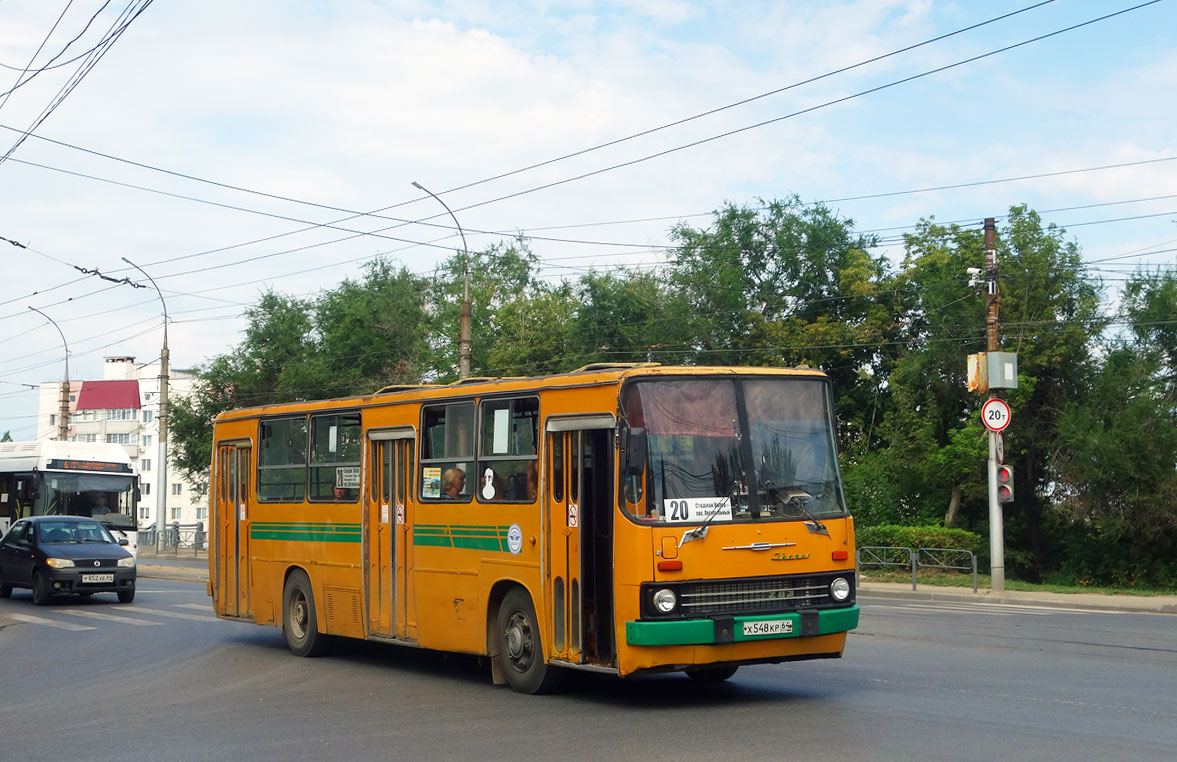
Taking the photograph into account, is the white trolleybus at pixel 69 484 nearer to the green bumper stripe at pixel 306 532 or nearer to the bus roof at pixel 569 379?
the green bumper stripe at pixel 306 532

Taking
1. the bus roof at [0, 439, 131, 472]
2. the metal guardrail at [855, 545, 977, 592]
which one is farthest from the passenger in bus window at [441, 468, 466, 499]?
the bus roof at [0, 439, 131, 472]

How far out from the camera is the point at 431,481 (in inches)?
527

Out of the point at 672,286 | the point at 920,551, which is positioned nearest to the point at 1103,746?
the point at 920,551

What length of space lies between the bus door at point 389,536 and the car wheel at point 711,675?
310 centimetres

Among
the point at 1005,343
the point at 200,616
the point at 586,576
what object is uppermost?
the point at 1005,343

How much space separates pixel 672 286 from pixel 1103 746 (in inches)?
1585

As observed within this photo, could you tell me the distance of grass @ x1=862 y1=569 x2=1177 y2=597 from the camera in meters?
28.8

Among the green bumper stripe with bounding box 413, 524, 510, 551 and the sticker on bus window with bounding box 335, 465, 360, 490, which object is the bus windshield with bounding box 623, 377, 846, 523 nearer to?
the green bumper stripe with bounding box 413, 524, 510, 551

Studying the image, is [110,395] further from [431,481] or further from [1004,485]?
[431,481]

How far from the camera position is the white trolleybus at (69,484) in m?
33.6

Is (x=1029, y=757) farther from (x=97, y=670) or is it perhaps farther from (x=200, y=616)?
(x=200, y=616)

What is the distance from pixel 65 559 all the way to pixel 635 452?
1727 cm

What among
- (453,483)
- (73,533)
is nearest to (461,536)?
(453,483)

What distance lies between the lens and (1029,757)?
8273 millimetres
